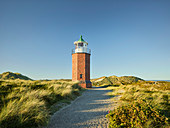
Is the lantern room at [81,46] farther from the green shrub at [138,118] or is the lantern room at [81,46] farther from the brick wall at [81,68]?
the green shrub at [138,118]

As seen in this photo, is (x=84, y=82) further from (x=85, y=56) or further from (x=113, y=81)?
(x=113, y=81)

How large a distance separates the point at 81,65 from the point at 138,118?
18.2 meters

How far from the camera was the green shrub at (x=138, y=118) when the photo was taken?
3.00 m

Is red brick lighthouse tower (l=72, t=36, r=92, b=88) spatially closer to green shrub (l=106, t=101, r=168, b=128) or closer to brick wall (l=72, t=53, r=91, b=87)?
brick wall (l=72, t=53, r=91, b=87)

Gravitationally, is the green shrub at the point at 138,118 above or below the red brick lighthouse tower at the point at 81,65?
below

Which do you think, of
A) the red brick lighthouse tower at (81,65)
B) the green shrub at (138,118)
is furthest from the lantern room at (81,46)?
the green shrub at (138,118)

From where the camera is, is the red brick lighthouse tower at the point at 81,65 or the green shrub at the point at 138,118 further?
the red brick lighthouse tower at the point at 81,65

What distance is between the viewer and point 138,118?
9.83 feet

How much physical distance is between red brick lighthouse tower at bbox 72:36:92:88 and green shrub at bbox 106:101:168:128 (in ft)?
57.9

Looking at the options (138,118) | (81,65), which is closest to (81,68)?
(81,65)

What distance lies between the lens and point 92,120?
4.19 meters

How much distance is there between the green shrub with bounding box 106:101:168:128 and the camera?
3.00m

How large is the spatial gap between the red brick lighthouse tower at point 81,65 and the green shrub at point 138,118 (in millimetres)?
17636

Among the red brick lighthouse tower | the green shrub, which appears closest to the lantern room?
the red brick lighthouse tower
